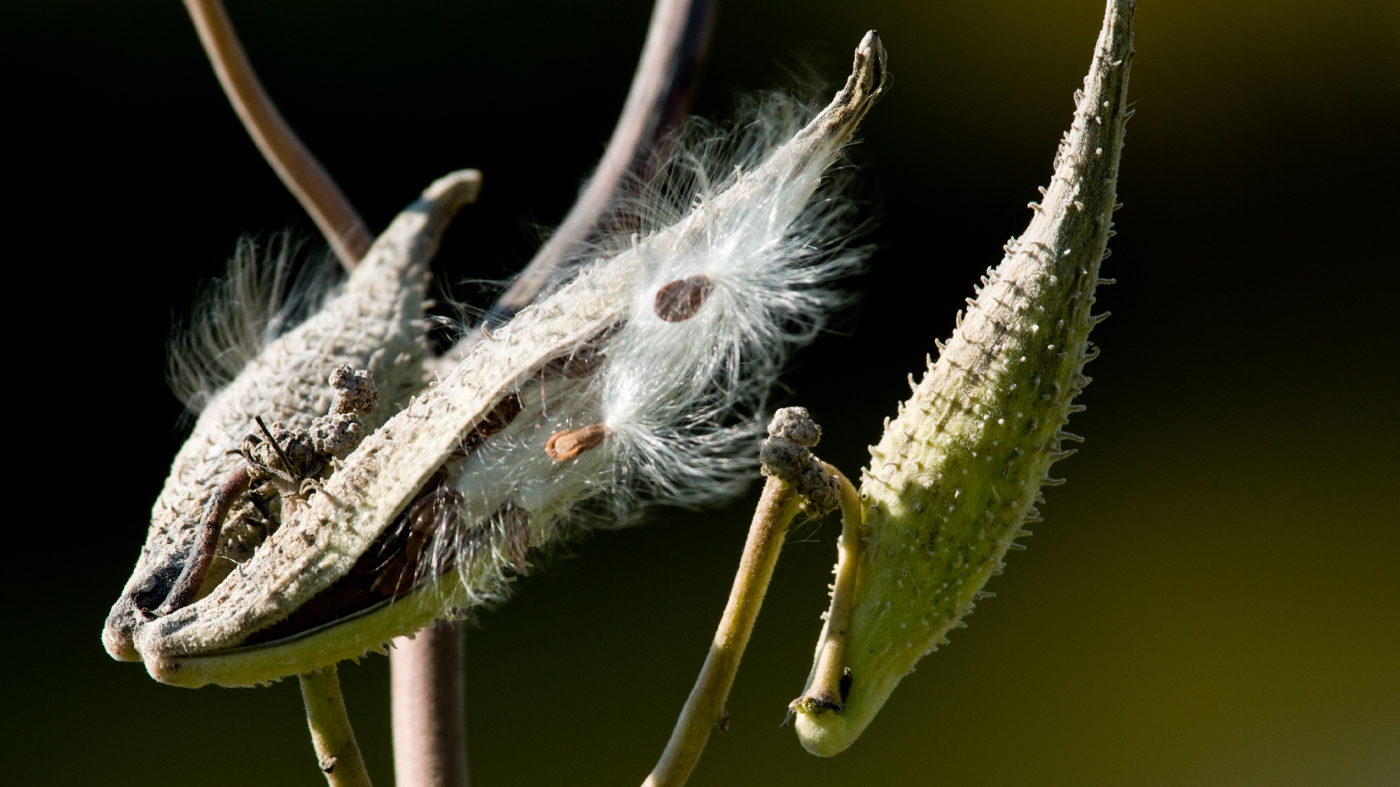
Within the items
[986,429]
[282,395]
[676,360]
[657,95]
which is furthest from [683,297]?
[657,95]

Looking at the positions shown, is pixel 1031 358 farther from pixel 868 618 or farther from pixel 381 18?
pixel 381 18

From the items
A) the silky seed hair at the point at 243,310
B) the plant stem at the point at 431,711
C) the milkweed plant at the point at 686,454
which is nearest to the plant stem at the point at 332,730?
the milkweed plant at the point at 686,454

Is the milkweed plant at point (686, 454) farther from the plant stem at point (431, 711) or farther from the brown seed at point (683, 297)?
the plant stem at point (431, 711)

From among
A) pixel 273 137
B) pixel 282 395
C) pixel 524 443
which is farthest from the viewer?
pixel 273 137

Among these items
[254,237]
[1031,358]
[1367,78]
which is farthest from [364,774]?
[1367,78]

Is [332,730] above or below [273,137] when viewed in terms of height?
below

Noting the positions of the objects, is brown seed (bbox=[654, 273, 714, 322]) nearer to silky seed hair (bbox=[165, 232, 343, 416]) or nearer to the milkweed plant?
the milkweed plant

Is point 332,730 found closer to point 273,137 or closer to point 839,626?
point 839,626
